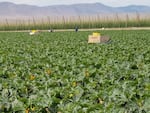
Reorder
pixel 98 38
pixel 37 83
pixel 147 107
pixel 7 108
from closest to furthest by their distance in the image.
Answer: pixel 147 107 → pixel 7 108 → pixel 37 83 → pixel 98 38

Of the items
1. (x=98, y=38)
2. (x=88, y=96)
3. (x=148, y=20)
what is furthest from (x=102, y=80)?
(x=148, y=20)

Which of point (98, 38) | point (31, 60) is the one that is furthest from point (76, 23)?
point (31, 60)

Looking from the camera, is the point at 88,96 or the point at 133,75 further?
the point at 133,75

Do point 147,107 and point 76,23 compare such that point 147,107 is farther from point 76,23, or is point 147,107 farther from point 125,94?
point 76,23

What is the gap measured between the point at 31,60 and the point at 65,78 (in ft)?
15.6

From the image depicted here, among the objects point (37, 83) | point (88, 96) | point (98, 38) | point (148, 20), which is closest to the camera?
point (88, 96)

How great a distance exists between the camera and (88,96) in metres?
6.07

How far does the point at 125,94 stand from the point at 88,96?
25.6 inches

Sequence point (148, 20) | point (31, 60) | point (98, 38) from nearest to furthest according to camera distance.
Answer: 1. point (31, 60)
2. point (98, 38)
3. point (148, 20)

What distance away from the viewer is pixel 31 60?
1259cm

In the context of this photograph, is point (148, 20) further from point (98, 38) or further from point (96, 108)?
point (96, 108)

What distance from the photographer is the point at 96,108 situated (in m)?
4.94

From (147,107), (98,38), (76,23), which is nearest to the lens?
(147,107)

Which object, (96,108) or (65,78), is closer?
(96,108)
